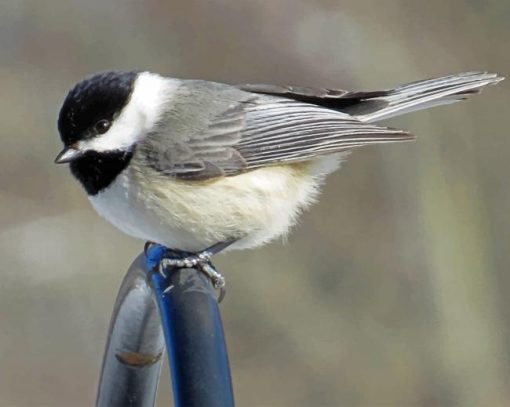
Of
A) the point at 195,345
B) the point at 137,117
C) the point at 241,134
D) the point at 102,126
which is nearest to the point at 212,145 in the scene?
the point at 241,134

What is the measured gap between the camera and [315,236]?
5398mm

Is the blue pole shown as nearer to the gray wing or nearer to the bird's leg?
the bird's leg

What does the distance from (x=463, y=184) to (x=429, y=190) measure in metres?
0.17

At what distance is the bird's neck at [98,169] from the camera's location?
2.08 metres

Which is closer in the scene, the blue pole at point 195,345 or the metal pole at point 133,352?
the blue pole at point 195,345

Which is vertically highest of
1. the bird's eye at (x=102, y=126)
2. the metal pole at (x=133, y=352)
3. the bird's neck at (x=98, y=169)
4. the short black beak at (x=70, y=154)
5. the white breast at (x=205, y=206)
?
the bird's eye at (x=102, y=126)

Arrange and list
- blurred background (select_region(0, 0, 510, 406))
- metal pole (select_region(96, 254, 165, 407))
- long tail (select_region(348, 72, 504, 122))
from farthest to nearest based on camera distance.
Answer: blurred background (select_region(0, 0, 510, 406))
long tail (select_region(348, 72, 504, 122))
metal pole (select_region(96, 254, 165, 407))

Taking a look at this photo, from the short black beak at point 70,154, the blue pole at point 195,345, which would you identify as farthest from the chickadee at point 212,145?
the blue pole at point 195,345

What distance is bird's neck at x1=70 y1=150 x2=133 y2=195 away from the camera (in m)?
2.08

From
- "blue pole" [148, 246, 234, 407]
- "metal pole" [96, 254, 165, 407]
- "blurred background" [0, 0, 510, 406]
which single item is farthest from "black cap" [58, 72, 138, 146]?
"blurred background" [0, 0, 510, 406]

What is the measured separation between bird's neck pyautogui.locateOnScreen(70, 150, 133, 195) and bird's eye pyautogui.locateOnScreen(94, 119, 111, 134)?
5 centimetres

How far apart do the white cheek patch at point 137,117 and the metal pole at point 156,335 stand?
0.35 m

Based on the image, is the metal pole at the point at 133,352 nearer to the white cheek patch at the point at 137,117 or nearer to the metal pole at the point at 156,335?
the metal pole at the point at 156,335

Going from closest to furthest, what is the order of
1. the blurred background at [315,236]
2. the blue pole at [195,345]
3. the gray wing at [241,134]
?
the blue pole at [195,345], the gray wing at [241,134], the blurred background at [315,236]
